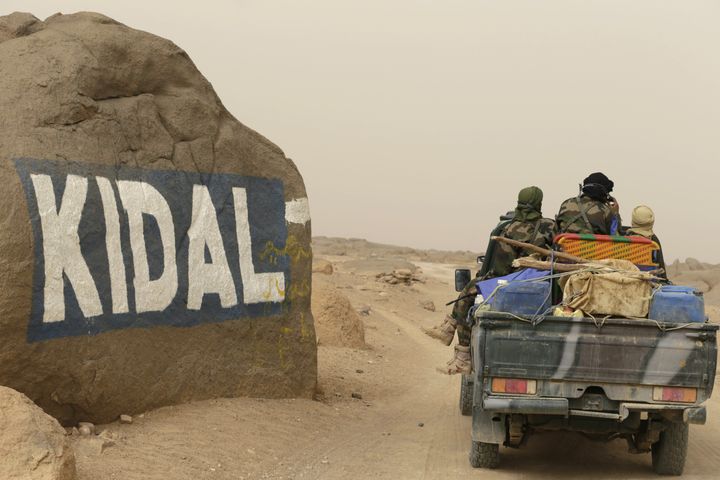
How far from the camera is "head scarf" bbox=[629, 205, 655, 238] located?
8.53 meters

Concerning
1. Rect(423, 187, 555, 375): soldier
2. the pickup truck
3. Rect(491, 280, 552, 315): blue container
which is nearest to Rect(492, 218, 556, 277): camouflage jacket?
Rect(423, 187, 555, 375): soldier

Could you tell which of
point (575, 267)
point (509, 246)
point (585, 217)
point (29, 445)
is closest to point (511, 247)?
point (509, 246)

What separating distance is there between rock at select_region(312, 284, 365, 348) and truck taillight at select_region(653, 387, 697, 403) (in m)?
8.35

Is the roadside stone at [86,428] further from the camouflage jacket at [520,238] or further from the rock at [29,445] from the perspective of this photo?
the camouflage jacket at [520,238]

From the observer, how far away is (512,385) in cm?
693

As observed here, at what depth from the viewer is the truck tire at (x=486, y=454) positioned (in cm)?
756

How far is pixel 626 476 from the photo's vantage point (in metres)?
7.42

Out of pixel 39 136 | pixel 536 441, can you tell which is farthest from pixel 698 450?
pixel 39 136

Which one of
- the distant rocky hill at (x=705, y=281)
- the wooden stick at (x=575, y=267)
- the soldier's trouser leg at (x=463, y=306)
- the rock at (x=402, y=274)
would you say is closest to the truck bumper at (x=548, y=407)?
the wooden stick at (x=575, y=267)

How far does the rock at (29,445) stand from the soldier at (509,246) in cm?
406

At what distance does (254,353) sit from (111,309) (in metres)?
1.87

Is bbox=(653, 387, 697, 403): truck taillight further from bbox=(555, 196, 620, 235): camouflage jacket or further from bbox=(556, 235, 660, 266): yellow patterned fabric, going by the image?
bbox=(555, 196, 620, 235): camouflage jacket

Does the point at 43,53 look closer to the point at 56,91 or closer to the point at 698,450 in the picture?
the point at 56,91

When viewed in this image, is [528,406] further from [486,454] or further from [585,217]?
[585,217]
